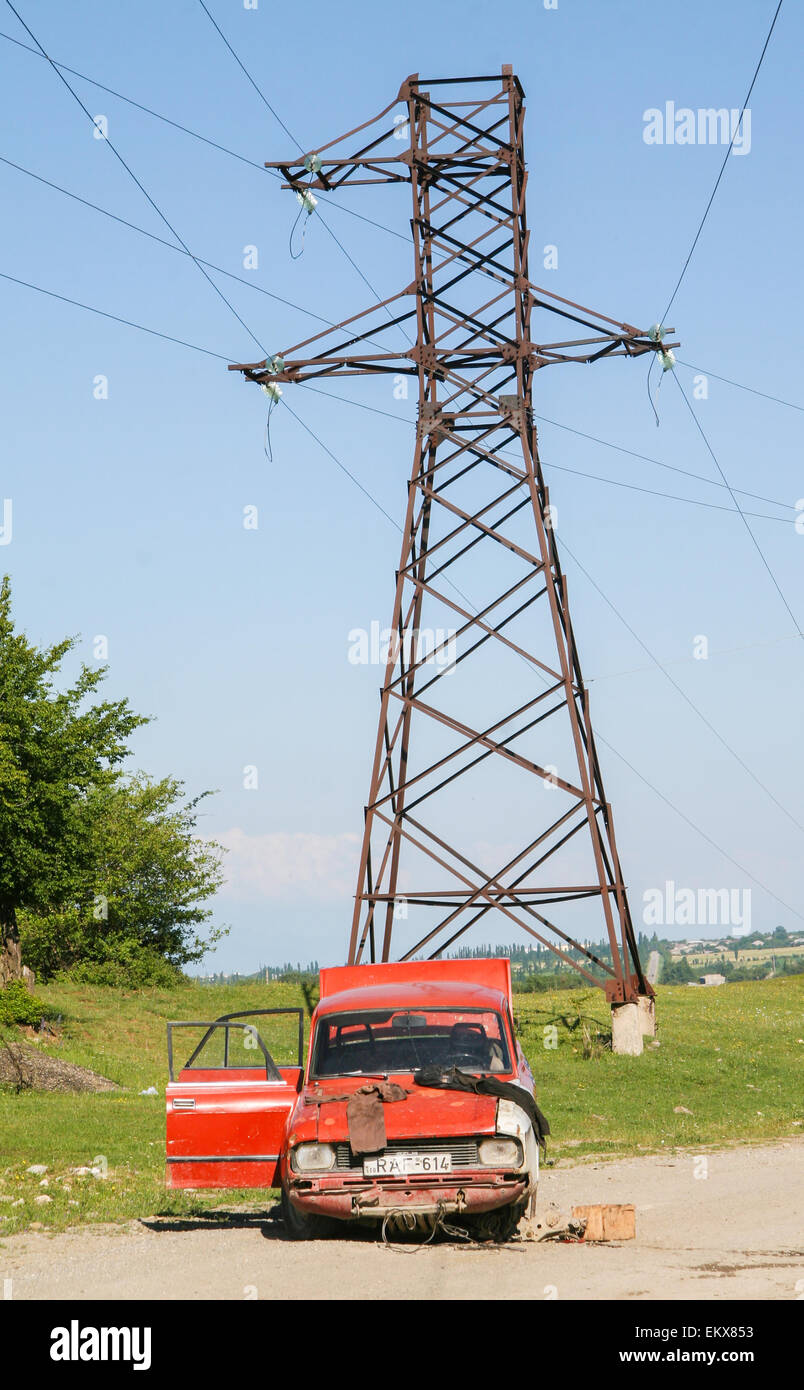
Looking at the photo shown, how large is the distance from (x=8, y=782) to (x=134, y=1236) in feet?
60.6

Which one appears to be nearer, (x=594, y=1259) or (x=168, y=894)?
(x=594, y=1259)

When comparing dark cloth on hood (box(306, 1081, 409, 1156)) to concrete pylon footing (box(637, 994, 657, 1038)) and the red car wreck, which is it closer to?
the red car wreck

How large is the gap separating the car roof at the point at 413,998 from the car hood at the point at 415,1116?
1312 millimetres

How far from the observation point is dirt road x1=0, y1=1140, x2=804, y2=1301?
720 centimetres

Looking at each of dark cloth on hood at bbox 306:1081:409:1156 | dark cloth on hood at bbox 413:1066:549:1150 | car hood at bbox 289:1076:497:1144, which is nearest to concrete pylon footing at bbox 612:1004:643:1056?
dark cloth on hood at bbox 413:1066:549:1150

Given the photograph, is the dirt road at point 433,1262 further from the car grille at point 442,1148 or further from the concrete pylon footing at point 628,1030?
the concrete pylon footing at point 628,1030

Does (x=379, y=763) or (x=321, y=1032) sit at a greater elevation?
(x=379, y=763)

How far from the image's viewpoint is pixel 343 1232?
373 inches

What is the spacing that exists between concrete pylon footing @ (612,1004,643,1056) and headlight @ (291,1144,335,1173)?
13747mm

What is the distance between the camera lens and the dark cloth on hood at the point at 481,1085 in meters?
9.52
